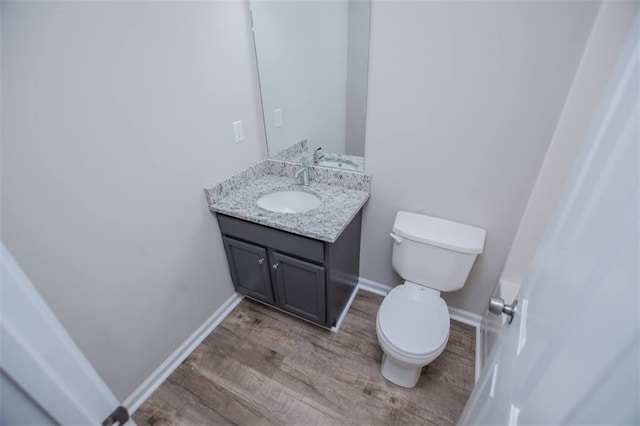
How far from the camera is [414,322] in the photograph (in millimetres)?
1367

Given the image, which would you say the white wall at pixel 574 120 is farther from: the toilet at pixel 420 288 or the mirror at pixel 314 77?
the mirror at pixel 314 77

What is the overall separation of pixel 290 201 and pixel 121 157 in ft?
3.05

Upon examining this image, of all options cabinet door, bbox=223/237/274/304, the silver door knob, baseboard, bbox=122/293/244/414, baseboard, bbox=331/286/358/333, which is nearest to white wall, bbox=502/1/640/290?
the silver door knob

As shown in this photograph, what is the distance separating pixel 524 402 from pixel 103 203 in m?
1.40

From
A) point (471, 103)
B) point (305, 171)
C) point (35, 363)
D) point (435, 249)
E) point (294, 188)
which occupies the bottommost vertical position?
point (435, 249)

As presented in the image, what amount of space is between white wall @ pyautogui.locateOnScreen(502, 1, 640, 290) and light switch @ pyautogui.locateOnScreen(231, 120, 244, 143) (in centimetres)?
156

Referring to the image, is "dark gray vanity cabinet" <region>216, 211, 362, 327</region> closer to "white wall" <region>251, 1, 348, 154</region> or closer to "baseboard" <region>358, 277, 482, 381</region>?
"baseboard" <region>358, 277, 482, 381</region>

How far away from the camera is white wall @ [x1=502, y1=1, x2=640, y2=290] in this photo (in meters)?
0.97

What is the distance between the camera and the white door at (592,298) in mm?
304

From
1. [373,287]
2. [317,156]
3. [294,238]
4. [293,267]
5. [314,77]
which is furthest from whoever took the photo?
[373,287]

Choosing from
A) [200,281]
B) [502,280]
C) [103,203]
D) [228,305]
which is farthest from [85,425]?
[502,280]

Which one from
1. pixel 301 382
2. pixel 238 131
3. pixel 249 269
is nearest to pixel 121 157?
pixel 238 131

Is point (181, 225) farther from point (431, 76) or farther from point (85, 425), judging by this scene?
point (431, 76)

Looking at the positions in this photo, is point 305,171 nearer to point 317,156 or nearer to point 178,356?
point 317,156
